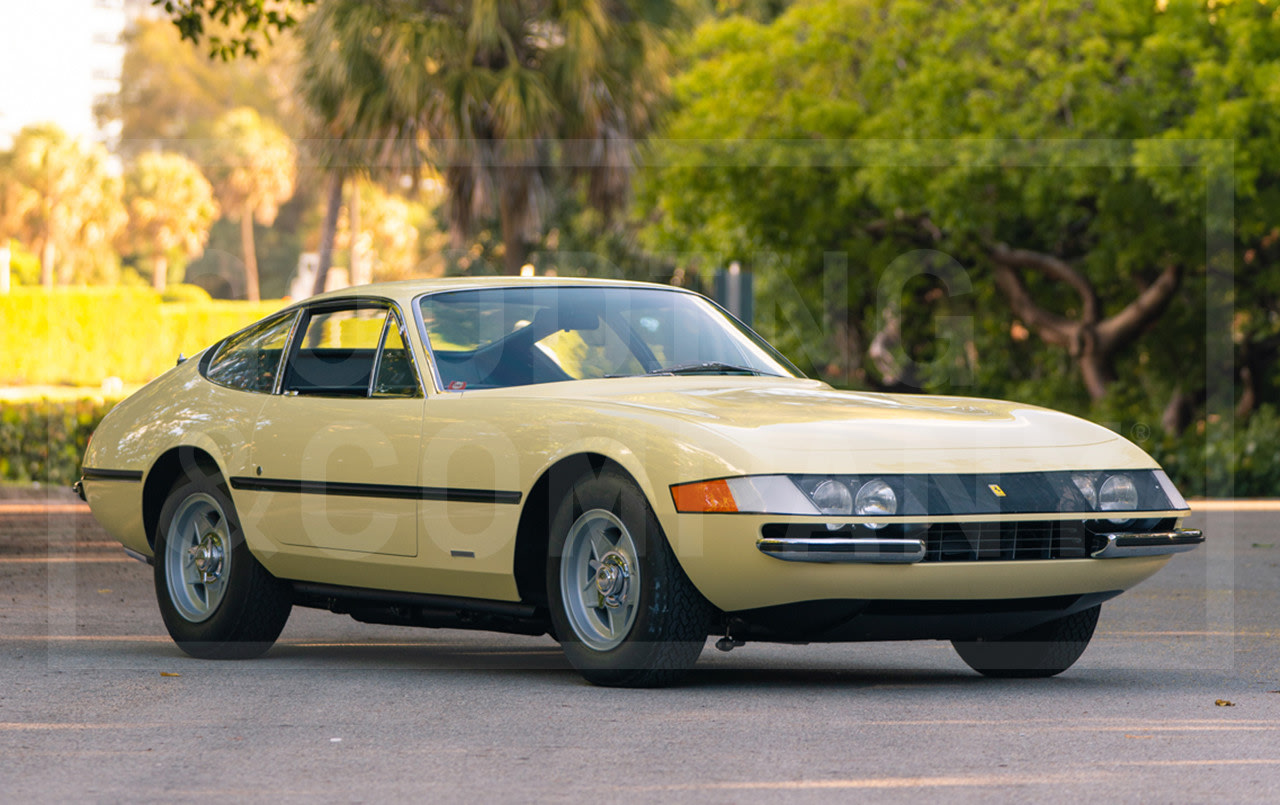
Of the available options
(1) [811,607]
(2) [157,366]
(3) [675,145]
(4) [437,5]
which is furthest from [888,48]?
(2) [157,366]

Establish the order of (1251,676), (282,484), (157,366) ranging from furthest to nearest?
(157,366) < (282,484) < (1251,676)

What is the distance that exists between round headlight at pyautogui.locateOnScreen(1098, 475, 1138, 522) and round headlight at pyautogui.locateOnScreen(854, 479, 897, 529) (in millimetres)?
855

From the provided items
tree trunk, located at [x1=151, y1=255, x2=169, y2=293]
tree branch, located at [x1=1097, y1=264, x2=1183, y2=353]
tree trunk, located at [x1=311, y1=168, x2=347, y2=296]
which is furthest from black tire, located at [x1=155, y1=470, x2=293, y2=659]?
tree trunk, located at [x1=151, y1=255, x2=169, y2=293]

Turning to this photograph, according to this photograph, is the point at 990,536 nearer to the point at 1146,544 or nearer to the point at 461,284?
the point at 1146,544

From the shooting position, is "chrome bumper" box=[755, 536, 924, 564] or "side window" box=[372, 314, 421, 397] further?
"side window" box=[372, 314, 421, 397]

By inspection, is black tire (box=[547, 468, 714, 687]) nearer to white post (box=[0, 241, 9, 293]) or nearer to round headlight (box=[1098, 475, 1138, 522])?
round headlight (box=[1098, 475, 1138, 522])

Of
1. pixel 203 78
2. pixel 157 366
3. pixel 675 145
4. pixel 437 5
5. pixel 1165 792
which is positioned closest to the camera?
pixel 1165 792

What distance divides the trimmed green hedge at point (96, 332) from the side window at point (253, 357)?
103ft

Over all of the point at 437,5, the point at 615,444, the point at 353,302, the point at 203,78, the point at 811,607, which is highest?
the point at 203,78

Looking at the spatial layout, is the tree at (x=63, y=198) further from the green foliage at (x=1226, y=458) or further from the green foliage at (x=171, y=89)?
the green foliage at (x=1226, y=458)

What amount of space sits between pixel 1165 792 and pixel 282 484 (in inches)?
156

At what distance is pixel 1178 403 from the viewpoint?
81.8 ft

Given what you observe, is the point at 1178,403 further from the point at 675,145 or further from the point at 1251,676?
the point at 1251,676

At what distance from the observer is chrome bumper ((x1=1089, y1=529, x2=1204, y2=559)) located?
20.1ft
